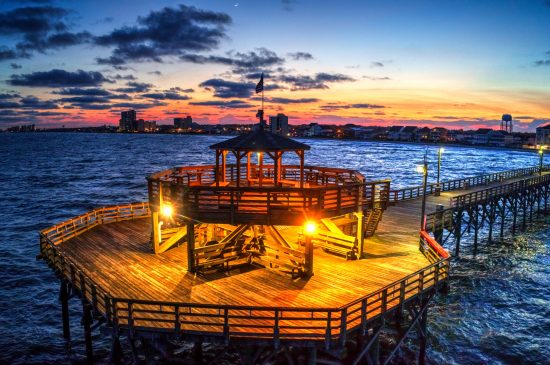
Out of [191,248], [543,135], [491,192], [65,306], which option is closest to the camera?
[191,248]

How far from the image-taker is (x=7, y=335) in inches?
808

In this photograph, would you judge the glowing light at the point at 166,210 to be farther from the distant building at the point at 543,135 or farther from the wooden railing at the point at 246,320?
the distant building at the point at 543,135

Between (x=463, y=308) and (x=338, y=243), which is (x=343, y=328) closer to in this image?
(x=338, y=243)

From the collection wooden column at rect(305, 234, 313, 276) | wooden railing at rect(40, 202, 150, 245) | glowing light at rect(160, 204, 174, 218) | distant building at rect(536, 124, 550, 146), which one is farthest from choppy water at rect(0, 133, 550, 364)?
distant building at rect(536, 124, 550, 146)

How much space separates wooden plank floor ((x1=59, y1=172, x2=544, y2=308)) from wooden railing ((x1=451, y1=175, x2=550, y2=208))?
11056mm

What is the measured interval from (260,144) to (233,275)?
5.00 meters

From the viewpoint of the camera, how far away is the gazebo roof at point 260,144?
15484 mm

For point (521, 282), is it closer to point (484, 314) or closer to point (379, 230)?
point (484, 314)

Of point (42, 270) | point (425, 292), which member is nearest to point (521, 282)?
point (425, 292)

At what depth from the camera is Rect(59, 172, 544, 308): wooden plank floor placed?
43.0ft

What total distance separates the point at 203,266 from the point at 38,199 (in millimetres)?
50590

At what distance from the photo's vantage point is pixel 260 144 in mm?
15773

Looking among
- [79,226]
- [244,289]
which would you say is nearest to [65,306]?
[79,226]

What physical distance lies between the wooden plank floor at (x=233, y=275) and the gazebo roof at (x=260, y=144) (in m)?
4.59
